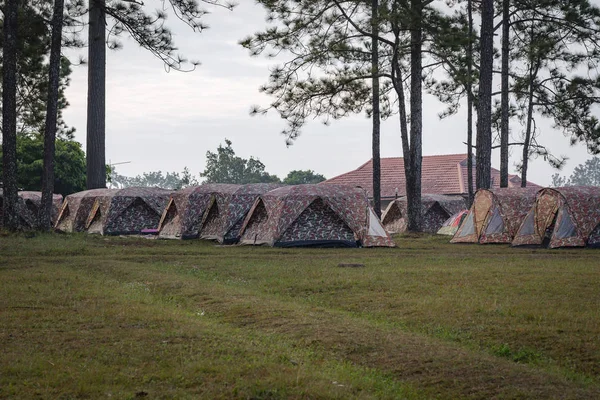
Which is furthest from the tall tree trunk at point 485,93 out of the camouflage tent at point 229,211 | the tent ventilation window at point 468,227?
the camouflage tent at point 229,211

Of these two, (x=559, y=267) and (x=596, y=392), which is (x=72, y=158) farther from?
(x=596, y=392)

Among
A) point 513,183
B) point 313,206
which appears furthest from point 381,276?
point 513,183

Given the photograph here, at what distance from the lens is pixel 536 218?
961 inches

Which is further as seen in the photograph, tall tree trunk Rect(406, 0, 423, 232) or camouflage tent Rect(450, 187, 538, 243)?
tall tree trunk Rect(406, 0, 423, 232)

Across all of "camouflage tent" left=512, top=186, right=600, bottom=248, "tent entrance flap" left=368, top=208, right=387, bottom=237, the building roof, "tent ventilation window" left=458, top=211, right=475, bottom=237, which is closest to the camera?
"camouflage tent" left=512, top=186, right=600, bottom=248

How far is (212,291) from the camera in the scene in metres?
12.9

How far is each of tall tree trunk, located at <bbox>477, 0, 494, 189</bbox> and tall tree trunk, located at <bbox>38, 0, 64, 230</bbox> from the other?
42.4 feet

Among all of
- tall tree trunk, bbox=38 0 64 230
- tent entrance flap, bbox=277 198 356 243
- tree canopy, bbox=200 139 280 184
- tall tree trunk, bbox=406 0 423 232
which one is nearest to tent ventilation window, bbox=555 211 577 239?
tent entrance flap, bbox=277 198 356 243

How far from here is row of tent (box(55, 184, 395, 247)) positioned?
24375 mm

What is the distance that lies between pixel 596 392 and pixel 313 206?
17.5m

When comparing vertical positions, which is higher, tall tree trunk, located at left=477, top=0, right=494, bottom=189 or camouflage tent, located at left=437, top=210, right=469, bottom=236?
tall tree trunk, located at left=477, top=0, right=494, bottom=189

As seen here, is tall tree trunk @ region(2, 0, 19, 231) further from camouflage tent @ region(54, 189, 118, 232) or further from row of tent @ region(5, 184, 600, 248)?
camouflage tent @ region(54, 189, 118, 232)

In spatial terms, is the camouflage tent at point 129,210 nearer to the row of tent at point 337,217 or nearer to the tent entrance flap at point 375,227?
the row of tent at point 337,217

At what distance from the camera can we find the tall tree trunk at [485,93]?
27828 mm
